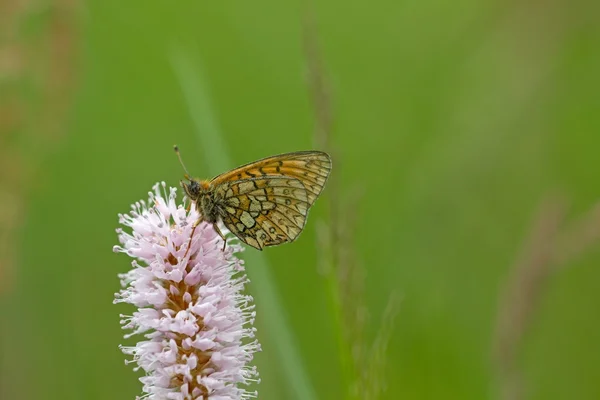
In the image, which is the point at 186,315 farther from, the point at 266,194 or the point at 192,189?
the point at 266,194

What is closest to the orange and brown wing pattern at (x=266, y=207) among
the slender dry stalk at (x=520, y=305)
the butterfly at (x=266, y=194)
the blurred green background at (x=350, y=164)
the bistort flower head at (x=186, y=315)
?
the butterfly at (x=266, y=194)

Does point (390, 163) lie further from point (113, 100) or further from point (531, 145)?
point (113, 100)

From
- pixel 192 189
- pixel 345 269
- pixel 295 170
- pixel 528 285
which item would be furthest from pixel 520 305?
pixel 192 189

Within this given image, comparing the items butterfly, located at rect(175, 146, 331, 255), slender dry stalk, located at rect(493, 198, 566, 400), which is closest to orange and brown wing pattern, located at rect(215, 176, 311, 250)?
butterfly, located at rect(175, 146, 331, 255)

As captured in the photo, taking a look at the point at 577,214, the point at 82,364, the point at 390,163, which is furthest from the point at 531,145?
the point at 82,364

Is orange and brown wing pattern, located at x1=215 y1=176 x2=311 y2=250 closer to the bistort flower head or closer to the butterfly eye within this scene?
the butterfly eye

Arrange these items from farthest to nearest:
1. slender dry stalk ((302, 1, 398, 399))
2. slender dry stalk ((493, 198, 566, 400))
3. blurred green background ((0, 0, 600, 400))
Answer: blurred green background ((0, 0, 600, 400)) < slender dry stalk ((493, 198, 566, 400)) < slender dry stalk ((302, 1, 398, 399))

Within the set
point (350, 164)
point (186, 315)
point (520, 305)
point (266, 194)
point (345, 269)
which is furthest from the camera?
point (350, 164)
